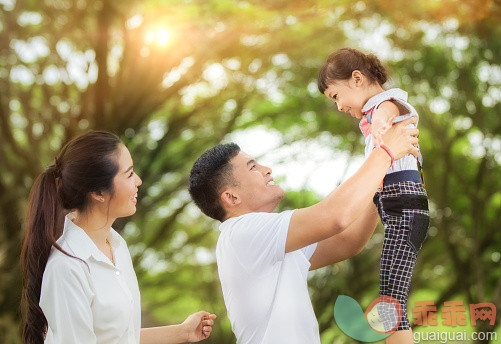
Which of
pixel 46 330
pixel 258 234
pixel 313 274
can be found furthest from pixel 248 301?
pixel 313 274

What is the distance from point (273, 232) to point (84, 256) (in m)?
0.57

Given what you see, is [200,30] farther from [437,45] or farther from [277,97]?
[437,45]

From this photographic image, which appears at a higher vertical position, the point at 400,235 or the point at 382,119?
the point at 382,119

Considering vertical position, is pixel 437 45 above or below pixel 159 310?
above

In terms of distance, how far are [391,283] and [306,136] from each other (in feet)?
17.9

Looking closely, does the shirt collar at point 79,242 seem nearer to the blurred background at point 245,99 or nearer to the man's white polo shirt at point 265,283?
the man's white polo shirt at point 265,283

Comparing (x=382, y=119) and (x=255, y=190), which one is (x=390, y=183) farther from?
(x=255, y=190)

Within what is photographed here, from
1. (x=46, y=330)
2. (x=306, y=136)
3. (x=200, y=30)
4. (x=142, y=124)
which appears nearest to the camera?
(x=46, y=330)

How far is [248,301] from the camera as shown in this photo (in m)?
1.90

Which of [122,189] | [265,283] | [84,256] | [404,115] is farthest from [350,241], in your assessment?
[84,256]

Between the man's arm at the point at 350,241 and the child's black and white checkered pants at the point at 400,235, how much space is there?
0.21ft

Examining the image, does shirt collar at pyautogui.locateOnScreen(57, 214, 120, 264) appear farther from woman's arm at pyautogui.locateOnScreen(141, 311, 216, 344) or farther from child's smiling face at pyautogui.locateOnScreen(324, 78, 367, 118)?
child's smiling face at pyautogui.locateOnScreen(324, 78, 367, 118)

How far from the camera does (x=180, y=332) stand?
1.91 m

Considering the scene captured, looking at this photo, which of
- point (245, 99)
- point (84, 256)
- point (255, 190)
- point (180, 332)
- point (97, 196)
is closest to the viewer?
point (84, 256)
